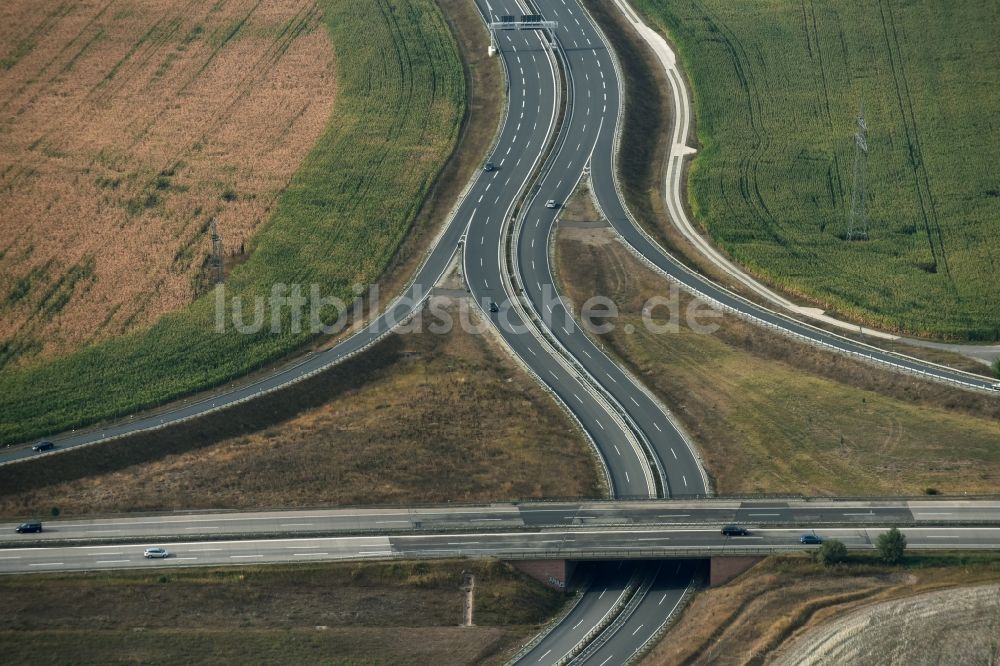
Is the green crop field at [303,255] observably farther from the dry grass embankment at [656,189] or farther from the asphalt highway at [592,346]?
the dry grass embankment at [656,189]

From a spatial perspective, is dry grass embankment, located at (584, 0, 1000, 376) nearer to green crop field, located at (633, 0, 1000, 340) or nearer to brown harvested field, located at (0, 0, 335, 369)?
green crop field, located at (633, 0, 1000, 340)

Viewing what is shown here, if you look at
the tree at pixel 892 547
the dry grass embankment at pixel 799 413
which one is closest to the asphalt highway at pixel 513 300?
the dry grass embankment at pixel 799 413

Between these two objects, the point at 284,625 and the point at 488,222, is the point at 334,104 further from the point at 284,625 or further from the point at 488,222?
the point at 284,625

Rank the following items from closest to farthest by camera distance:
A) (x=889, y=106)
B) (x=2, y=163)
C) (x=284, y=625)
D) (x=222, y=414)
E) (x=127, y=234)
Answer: (x=284, y=625)
(x=222, y=414)
(x=127, y=234)
(x=2, y=163)
(x=889, y=106)

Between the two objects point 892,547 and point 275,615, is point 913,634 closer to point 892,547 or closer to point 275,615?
point 892,547

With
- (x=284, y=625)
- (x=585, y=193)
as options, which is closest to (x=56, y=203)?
(x=585, y=193)

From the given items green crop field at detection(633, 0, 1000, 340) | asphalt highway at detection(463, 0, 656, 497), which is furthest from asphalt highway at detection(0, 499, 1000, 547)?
green crop field at detection(633, 0, 1000, 340)

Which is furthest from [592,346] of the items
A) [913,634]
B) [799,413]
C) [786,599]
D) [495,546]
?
[913,634]
